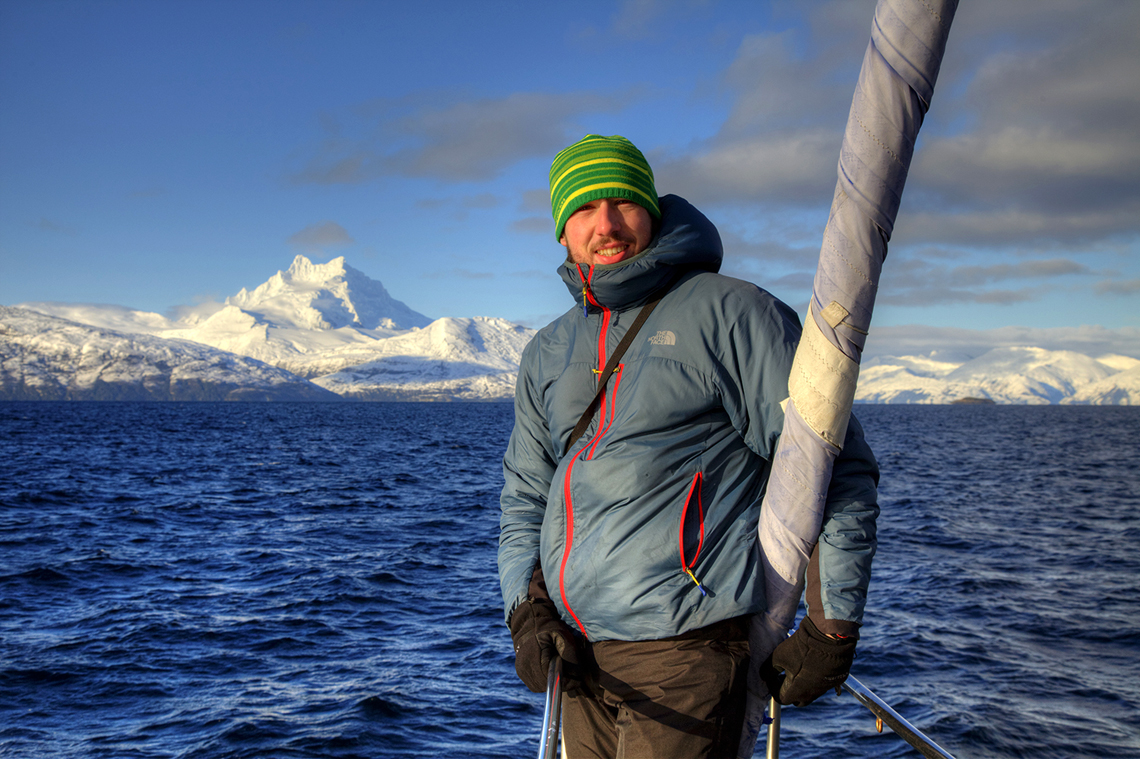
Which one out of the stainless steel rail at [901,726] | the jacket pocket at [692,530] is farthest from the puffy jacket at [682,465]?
the stainless steel rail at [901,726]

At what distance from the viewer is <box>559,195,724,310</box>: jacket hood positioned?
2.58m

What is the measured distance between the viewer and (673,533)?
2.42 m

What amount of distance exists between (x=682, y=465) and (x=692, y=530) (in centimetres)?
21

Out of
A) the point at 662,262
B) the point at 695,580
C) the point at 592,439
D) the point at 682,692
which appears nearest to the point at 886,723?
the point at 682,692

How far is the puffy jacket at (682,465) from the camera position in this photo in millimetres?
2381

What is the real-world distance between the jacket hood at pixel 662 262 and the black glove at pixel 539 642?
3.76ft

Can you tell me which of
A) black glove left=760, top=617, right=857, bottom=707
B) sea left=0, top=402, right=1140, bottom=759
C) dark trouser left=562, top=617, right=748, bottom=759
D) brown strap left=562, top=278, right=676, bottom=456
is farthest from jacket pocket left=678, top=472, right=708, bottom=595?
sea left=0, top=402, right=1140, bottom=759

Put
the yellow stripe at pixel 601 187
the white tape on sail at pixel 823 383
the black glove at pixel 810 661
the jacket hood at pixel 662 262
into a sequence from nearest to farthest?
the white tape on sail at pixel 823 383
the black glove at pixel 810 661
the jacket hood at pixel 662 262
the yellow stripe at pixel 601 187

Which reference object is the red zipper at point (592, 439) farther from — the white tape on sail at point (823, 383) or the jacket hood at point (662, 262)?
the white tape on sail at point (823, 383)

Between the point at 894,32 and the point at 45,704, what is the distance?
12.8 m

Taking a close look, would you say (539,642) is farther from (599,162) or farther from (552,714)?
(599,162)

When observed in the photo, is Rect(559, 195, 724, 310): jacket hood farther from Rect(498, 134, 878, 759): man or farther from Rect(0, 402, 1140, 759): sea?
Rect(0, 402, 1140, 759): sea

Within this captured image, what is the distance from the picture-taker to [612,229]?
2.71 meters

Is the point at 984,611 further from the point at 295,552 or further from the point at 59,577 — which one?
the point at 59,577
